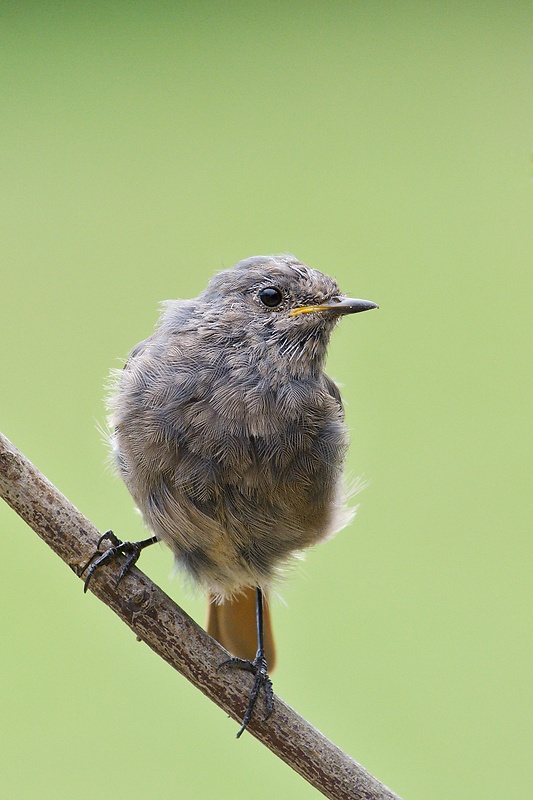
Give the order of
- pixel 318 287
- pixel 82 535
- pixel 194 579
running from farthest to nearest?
1. pixel 194 579
2. pixel 318 287
3. pixel 82 535

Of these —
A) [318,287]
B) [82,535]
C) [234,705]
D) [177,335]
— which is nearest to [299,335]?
[318,287]

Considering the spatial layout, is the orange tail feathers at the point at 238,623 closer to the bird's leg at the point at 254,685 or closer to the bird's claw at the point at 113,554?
the bird's leg at the point at 254,685

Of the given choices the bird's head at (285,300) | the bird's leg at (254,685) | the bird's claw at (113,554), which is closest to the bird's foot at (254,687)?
the bird's leg at (254,685)

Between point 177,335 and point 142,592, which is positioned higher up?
point 177,335

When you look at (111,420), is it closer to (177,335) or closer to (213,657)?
(177,335)

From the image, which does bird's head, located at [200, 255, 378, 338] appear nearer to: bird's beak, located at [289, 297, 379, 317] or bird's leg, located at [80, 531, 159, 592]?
bird's beak, located at [289, 297, 379, 317]

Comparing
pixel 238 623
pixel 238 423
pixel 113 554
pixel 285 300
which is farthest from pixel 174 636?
pixel 285 300
